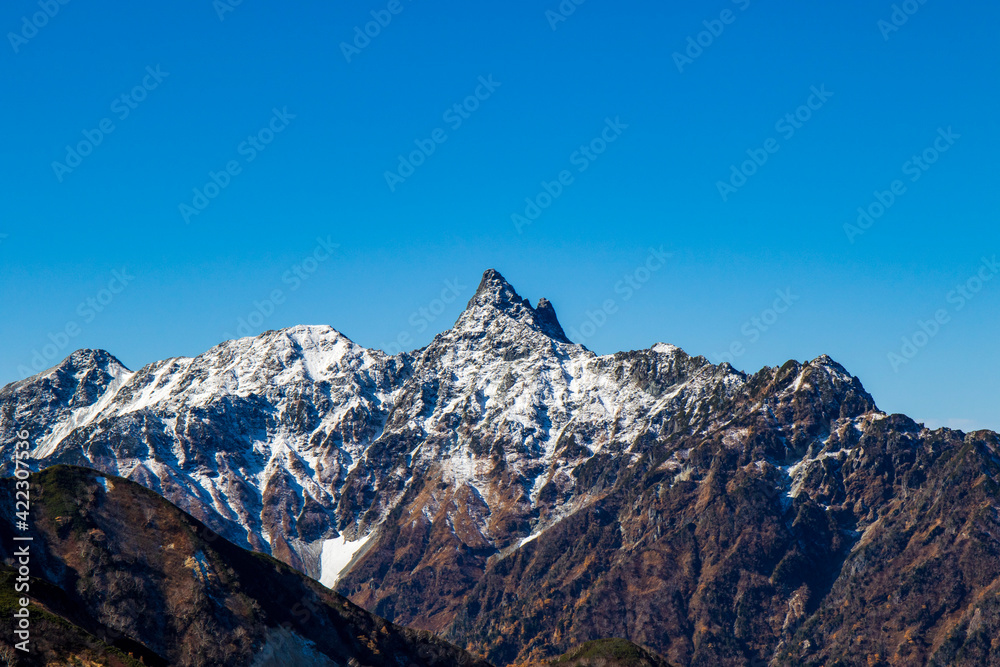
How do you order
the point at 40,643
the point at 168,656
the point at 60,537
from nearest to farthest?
1. the point at 40,643
2. the point at 168,656
3. the point at 60,537

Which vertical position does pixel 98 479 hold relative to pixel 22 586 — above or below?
above

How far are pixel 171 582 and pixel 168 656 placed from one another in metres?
12.8

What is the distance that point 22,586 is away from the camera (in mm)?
127562

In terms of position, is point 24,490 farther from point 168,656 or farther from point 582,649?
point 582,649

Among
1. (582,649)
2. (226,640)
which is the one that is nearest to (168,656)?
(226,640)

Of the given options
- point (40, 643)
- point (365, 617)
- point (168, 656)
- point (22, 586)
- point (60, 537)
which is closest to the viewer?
point (40, 643)

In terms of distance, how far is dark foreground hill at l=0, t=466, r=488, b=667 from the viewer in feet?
529

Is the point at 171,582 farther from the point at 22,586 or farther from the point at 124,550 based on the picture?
the point at 22,586

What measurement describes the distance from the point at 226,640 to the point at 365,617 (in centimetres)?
2826

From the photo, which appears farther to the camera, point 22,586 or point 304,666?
Answer: point 304,666

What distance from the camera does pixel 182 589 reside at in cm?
16688

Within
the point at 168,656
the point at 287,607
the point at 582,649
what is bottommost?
the point at 168,656

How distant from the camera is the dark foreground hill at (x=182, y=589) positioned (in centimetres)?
16112

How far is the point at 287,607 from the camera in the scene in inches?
6860
